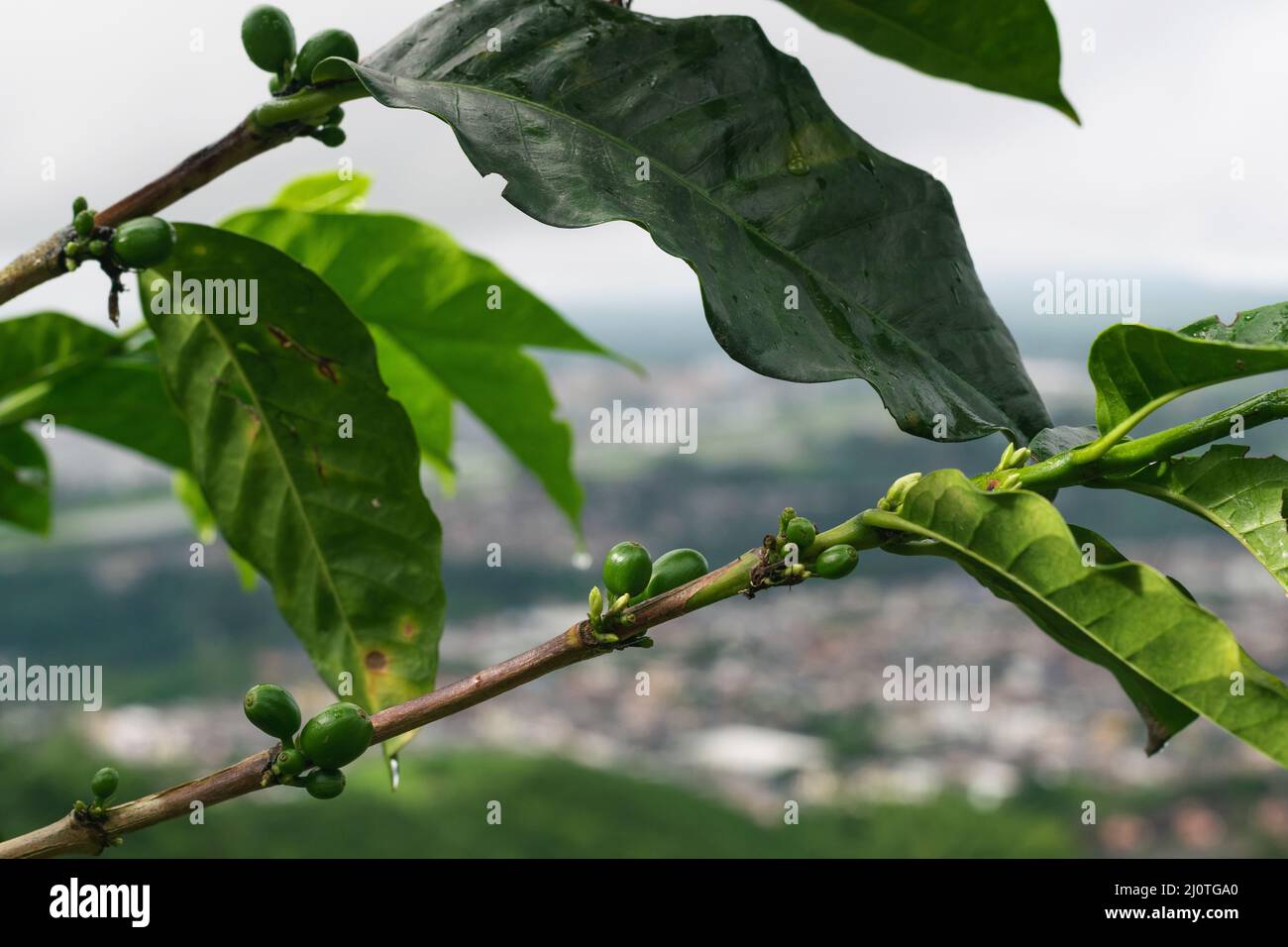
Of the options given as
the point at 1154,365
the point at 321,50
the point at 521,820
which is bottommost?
the point at 521,820

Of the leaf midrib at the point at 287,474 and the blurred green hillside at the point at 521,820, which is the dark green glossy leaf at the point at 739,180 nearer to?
the leaf midrib at the point at 287,474

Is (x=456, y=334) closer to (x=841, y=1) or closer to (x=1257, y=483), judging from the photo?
(x=841, y=1)

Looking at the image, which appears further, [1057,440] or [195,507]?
[195,507]

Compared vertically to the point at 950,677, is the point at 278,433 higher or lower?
higher

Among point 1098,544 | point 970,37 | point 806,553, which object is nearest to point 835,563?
point 806,553

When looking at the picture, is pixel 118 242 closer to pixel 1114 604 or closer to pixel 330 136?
pixel 330 136

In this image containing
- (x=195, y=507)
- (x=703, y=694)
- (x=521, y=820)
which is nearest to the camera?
(x=195, y=507)

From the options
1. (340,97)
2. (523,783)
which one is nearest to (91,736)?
(523,783)
